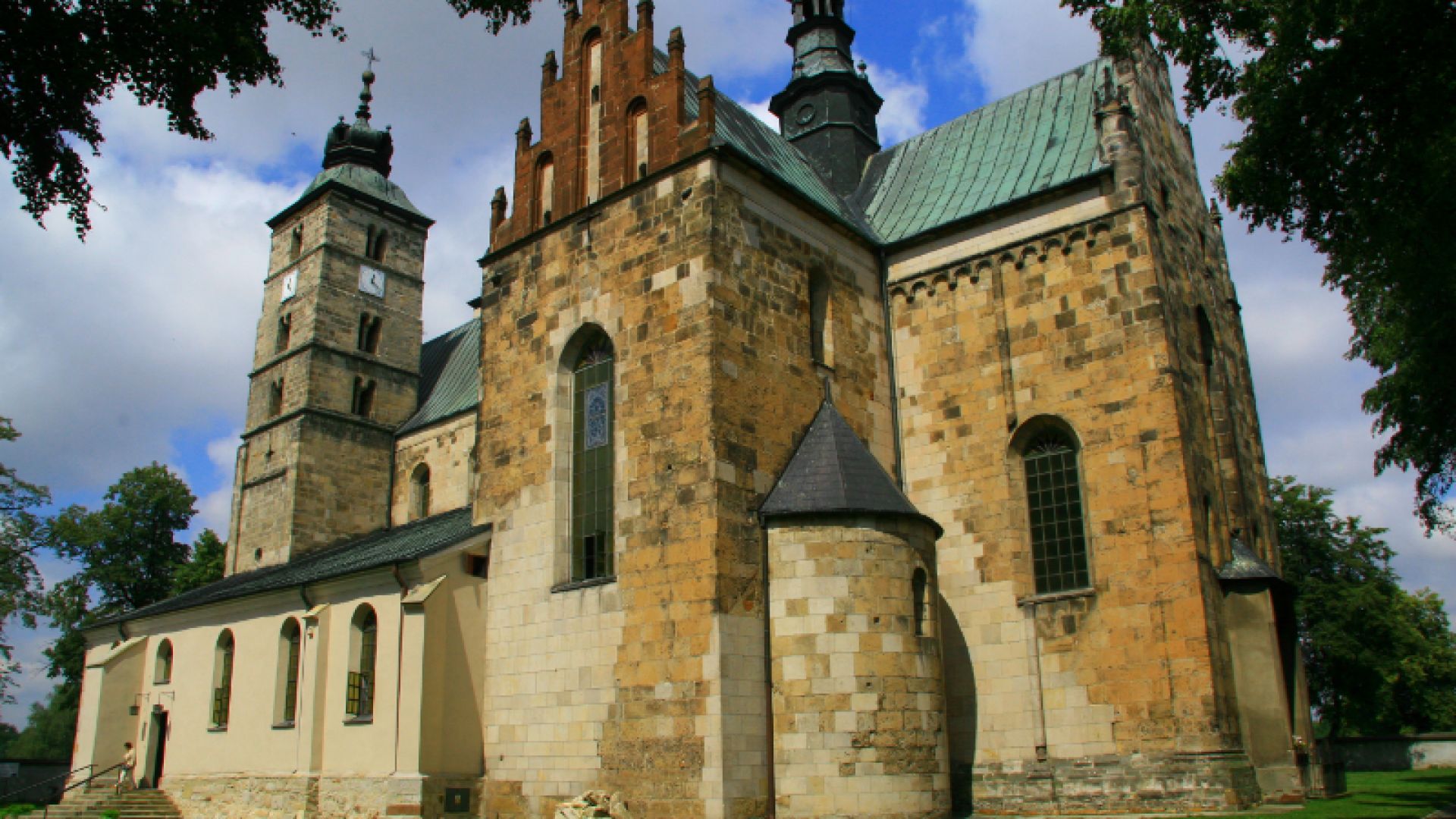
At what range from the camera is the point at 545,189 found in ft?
70.4

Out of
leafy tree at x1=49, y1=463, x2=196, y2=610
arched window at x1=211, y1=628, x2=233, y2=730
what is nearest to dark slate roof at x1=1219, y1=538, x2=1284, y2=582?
arched window at x1=211, y1=628, x2=233, y2=730

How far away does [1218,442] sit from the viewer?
20.4 m

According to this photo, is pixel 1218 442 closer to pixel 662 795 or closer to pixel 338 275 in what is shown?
pixel 662 795

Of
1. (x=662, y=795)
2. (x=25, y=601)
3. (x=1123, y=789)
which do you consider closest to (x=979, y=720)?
(x=1123, y=789)

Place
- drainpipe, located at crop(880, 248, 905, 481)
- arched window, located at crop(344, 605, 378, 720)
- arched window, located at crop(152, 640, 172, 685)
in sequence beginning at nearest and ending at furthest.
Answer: arched window, located at crop(344, 605, 378, 720) → drainpipe, located at crop(880, 248, 905, 481) → arched window, located at crop(152, 640, 172, 685)

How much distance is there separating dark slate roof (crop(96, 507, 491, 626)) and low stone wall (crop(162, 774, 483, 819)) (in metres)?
3.82

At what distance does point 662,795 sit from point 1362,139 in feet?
41.9

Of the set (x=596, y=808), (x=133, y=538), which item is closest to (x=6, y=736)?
(x=133, y=538)

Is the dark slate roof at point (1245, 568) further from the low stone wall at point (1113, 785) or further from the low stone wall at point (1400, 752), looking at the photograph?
the low stone wall at point (1400, 752)

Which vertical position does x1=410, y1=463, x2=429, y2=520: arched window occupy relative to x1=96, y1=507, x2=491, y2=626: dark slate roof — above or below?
above

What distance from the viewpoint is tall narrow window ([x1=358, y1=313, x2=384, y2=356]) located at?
119 feet

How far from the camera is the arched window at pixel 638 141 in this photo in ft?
64.6

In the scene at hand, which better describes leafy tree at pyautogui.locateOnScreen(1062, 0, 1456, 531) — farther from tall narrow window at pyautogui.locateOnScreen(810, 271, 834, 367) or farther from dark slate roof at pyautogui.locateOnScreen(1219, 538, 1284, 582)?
tall narrow window at pyautogui.locateOnScreen(810, 271, 834, 367)

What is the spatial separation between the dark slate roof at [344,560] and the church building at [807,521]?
0.62 feet
